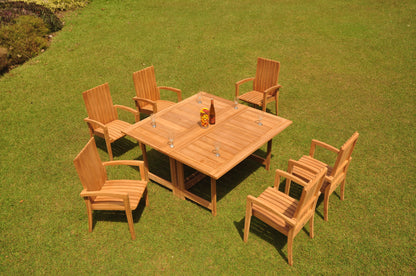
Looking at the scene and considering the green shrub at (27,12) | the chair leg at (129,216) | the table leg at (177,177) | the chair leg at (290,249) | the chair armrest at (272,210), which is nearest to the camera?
the chair armrest at (272,210)

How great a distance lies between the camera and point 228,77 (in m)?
10.3

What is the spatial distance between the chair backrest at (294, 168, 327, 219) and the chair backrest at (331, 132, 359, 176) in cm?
61

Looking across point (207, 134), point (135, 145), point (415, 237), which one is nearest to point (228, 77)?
point (135, 145)

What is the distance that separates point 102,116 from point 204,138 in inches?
111

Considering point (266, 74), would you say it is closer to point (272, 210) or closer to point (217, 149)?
point (217, 149)

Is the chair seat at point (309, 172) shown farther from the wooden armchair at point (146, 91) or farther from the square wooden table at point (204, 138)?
the wooden armchair at point (146, 91)

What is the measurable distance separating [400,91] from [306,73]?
2.92 meters

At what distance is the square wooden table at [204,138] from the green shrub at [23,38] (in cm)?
809

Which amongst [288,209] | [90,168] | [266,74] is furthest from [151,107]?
[288,209]

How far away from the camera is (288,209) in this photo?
468 centimetres

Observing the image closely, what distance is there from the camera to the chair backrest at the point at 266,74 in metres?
7.83

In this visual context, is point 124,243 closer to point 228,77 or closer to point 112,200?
point 112,200

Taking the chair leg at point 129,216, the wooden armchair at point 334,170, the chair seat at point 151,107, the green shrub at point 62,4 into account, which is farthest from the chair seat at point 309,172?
the green shrub at point 62,4

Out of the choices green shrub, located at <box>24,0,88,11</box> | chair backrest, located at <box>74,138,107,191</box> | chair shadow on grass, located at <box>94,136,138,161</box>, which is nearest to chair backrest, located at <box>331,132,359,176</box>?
chair backrest, located at <box>74,138,107,191</box>
